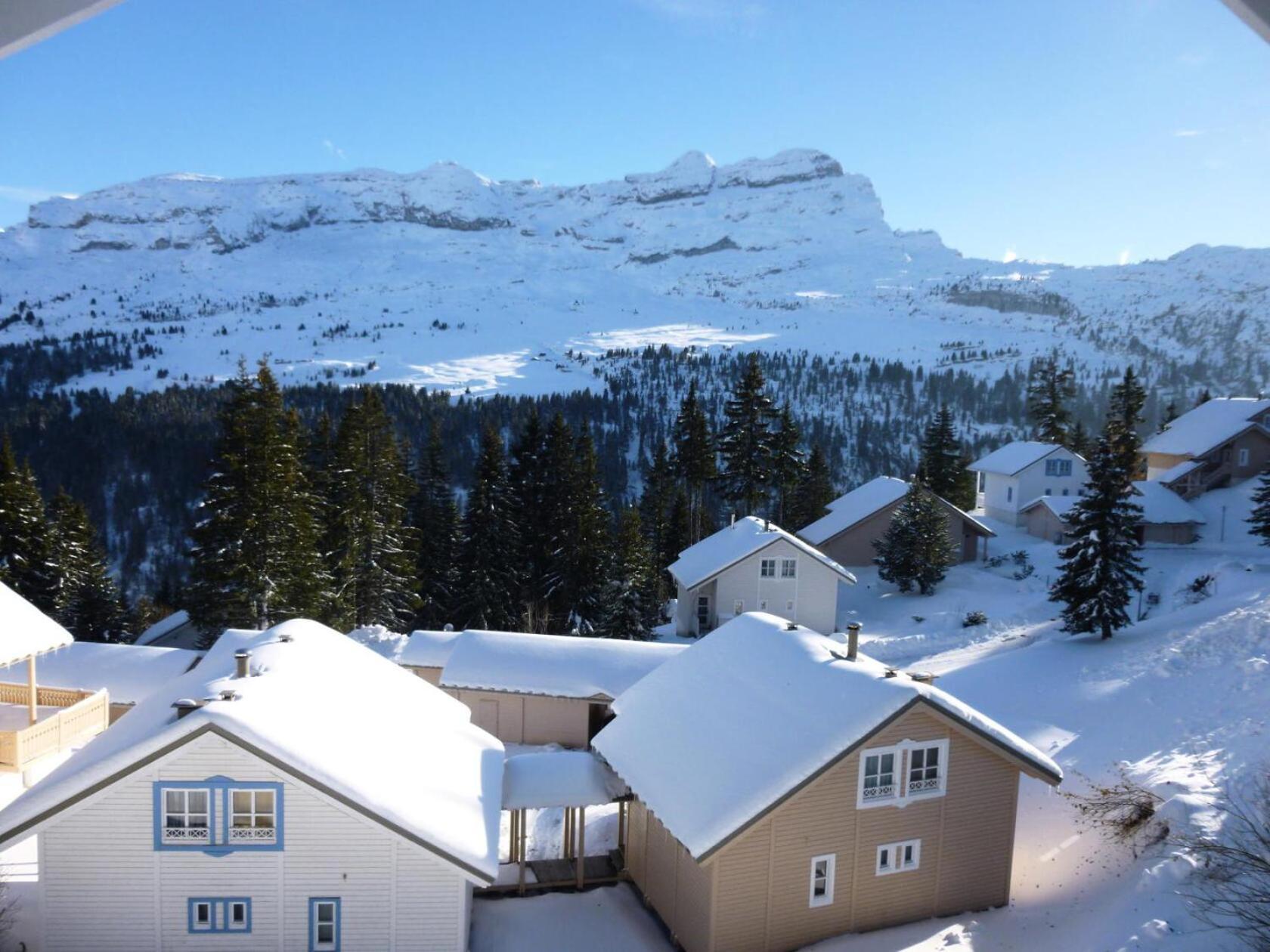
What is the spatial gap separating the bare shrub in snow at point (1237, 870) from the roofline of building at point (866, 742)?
268cm

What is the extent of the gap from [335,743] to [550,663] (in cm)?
1276

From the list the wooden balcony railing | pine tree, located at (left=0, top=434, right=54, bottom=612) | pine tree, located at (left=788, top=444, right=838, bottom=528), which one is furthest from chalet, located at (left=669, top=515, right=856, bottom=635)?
pine tree, located at (left=0, top=434, right=54, bottom=612)

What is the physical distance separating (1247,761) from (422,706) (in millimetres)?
19047

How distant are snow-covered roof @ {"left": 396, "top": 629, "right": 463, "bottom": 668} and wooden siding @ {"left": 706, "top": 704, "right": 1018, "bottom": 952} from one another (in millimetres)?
15316

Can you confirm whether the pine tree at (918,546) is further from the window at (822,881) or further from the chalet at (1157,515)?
the window at (822,881)

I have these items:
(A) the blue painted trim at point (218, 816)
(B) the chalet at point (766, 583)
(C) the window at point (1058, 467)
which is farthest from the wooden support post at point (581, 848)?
(C) the window at point (1058, 467)

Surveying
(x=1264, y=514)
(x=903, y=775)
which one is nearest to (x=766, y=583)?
(x=903, y=775)

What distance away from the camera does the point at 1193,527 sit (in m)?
46.7

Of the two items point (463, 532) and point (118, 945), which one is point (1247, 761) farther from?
point (463, 532)

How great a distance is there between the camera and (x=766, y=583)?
37.4 metres

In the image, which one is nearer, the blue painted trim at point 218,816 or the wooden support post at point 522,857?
the blue painted trim at point 218,816

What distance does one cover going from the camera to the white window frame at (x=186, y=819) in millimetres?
13062

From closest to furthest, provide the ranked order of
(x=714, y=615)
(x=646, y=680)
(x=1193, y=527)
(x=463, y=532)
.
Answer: (x=646, y=680) → (x=714, y=615) → (x=463, y=532) → (x=1193, y=527)

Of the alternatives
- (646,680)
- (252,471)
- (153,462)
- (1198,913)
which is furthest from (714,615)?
(153,462)
